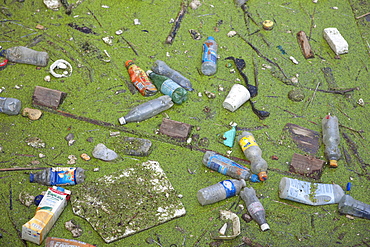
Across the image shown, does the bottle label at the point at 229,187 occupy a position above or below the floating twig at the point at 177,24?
below

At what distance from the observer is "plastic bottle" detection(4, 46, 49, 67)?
4.62m

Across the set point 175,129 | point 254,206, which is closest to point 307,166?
point 254,206

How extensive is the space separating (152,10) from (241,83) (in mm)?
1600

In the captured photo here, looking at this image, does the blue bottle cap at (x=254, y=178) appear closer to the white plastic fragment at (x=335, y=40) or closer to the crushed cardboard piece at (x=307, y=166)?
the crushed cardboard piece at (x=307, y=166)

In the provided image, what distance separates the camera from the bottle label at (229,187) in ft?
12.0

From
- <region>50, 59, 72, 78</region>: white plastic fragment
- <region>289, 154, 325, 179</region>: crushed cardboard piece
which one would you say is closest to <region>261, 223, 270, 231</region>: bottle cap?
<region>289, 154, 325, 179</region>: crushed cardboard piece

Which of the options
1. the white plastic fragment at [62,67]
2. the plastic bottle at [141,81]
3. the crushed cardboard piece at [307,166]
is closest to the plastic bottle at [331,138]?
the crushed cardboard piece at [307,166]

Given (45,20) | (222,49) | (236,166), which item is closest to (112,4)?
(45,20)

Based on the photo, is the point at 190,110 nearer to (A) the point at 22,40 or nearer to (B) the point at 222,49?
(B) the point at 222,49

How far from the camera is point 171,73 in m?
4.57

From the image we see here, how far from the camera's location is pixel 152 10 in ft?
17.5

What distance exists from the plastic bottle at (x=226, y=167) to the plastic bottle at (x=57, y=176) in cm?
117

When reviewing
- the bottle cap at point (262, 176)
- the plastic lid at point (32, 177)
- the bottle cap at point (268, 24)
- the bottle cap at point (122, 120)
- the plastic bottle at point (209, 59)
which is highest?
the bottle cap at point (268, 24)

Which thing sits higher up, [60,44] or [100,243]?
[60,44]
